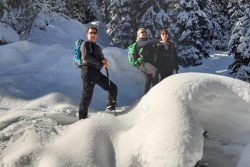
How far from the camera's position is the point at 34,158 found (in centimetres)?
317

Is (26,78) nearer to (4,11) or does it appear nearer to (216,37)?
(4,11)

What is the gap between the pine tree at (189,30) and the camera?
69.1 ft

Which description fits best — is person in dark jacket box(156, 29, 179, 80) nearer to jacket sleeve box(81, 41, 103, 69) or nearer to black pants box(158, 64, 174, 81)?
black pants box(158, 64, 174, 81)

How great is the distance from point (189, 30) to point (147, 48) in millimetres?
16429

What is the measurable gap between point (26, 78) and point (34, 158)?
4.26 meters

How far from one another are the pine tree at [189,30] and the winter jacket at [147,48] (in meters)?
15.5

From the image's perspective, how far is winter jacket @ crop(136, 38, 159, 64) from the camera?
222 inches

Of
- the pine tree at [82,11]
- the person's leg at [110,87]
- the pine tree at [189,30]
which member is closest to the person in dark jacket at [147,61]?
the person's leg at [110,87]

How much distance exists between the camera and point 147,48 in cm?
584

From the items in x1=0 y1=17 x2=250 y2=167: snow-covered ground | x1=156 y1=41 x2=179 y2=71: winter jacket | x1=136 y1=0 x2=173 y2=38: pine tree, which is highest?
x1=136 y1=0 x2=173 y2=38: pine tree

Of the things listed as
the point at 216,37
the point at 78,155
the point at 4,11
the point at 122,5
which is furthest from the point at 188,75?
the point at 216,37

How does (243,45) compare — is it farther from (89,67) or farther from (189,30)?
(89,67)

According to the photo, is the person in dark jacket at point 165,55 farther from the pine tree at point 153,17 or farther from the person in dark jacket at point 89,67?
the pine tree at point 153,17

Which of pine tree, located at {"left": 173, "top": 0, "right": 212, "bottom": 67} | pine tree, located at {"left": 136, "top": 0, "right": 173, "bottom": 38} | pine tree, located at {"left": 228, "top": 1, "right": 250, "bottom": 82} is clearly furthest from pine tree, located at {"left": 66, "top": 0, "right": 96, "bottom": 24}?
pine tree, located at {"left": 228, "top": 1, "right": 250, "bottom": 82}
